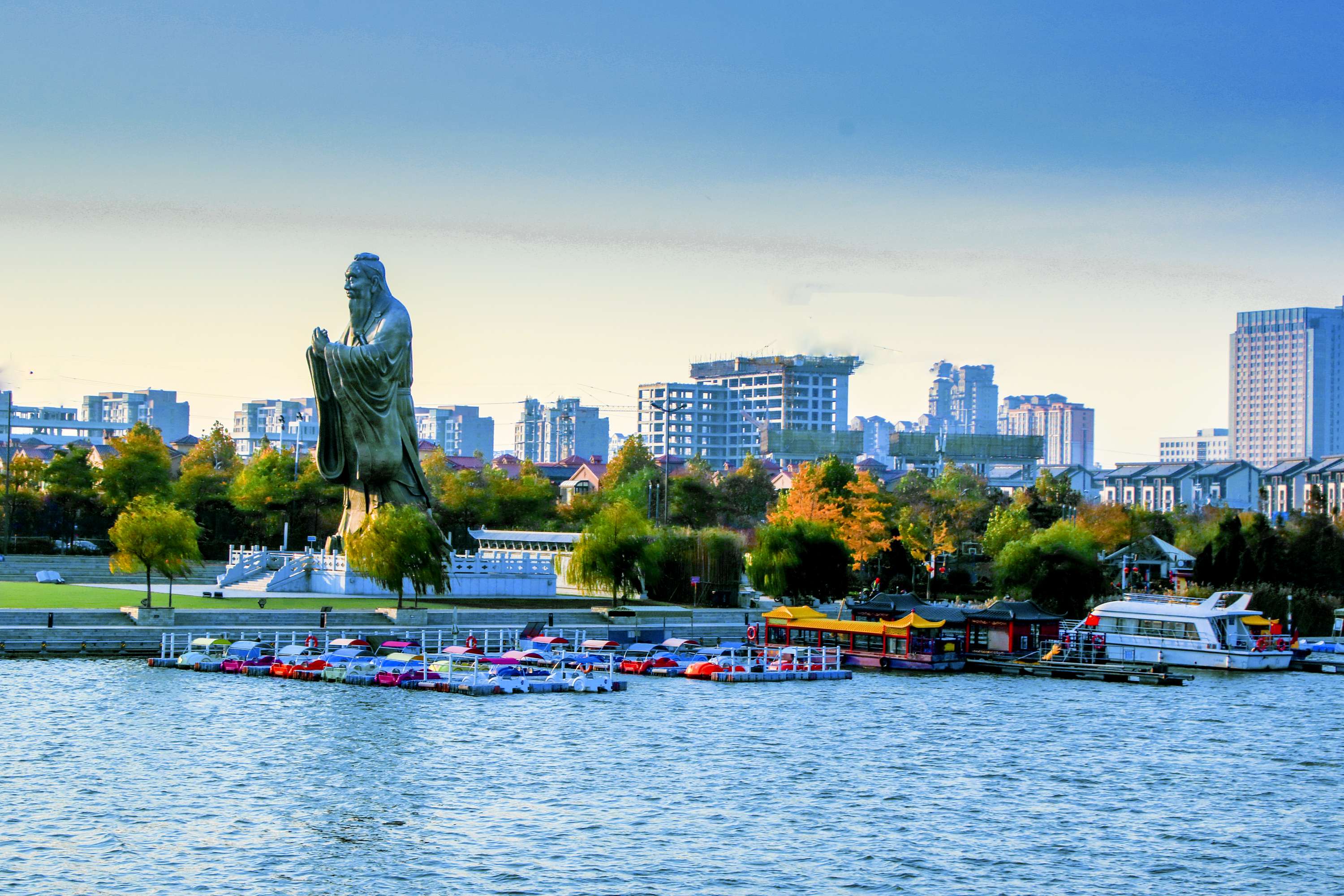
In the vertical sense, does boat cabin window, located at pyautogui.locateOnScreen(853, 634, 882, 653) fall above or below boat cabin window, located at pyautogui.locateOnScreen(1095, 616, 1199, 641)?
below

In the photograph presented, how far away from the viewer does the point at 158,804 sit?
3209cm

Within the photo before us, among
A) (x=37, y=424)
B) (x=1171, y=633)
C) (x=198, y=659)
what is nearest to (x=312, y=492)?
(x=198, y=659)

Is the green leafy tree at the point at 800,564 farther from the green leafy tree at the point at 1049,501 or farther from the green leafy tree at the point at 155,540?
the green leafy tree at the point at 1049,501

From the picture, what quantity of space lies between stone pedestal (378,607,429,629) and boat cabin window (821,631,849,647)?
14910 millimetres

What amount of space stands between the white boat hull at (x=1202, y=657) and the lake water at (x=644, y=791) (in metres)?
9.71

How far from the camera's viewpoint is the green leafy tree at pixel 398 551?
200 ft

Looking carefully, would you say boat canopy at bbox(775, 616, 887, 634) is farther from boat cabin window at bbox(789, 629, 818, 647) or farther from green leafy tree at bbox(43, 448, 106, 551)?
green leafy tree at bbox(43, 448, 106, 551)

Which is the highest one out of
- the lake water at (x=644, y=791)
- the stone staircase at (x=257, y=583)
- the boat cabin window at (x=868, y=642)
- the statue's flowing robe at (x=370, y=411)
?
the statue's flowing robe at (x=370, y=411)

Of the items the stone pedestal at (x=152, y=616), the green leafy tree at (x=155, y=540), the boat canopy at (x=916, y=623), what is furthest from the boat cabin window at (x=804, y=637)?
the stone pedestal at (x=152, y=616)

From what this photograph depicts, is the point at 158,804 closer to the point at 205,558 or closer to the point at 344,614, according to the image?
the point at 344,614

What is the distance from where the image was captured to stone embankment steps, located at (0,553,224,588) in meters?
71.9

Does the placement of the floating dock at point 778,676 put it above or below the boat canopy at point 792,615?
below

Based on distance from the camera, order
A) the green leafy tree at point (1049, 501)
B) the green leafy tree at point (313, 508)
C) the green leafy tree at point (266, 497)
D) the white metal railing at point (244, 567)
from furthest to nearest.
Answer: the green leafy tree at point (1049, 501) < the green leafy tree at point (313, 508) < the green leafy tree at point (266, 497) < the white metal railing at point (244, 567)

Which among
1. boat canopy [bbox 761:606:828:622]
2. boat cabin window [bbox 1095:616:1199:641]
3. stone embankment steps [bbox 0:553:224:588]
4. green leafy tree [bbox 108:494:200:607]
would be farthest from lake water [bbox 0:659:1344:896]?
stone embankment steps [bbox 0:553:224:588]
